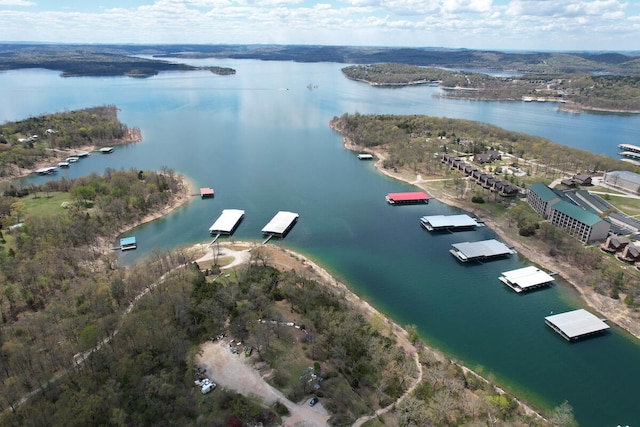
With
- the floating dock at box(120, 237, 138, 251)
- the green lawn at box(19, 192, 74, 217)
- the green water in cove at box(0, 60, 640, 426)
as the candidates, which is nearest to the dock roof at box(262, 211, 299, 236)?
the green water in cove at box(0, 60, 640, 426)

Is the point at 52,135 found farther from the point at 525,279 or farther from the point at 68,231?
the point at 525,279

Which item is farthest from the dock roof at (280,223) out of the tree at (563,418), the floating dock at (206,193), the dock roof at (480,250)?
the tree at (563,418)

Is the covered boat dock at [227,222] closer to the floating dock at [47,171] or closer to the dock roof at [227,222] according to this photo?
the dock roof at [227,222]

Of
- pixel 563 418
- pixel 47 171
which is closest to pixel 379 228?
pixel 563 418

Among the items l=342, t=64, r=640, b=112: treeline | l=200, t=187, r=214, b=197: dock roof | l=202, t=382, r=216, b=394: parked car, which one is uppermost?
l=342, t=64, r=640, b=112: treeline

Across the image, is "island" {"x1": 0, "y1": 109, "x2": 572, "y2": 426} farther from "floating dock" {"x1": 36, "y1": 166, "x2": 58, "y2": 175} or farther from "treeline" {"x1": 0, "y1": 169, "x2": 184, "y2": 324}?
"floating dock" {"x1": 36, "y1": 166, "x2": 58, "y2": 175}

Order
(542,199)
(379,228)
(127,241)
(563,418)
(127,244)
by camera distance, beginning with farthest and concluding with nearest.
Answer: (542,199) → (379,228) → (127,241) → (127,244) → (563,418)

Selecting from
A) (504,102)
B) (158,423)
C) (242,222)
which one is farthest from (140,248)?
(504,102)
